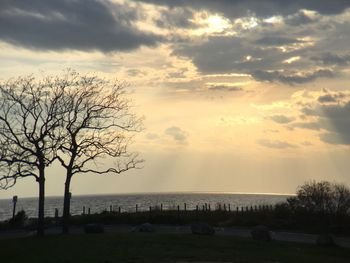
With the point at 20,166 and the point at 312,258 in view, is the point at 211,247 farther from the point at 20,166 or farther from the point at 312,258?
the point at 20,166

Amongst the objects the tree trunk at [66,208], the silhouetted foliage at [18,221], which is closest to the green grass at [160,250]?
the tree trunk at [66,208]

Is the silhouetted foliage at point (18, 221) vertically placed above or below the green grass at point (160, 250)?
above

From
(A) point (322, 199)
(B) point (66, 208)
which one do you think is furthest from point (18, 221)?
(A) point (322, 199)

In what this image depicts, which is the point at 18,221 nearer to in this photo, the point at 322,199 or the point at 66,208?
the point at 66,208

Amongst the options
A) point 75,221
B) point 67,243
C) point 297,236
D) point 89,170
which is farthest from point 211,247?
point 75,221

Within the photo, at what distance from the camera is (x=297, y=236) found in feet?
103

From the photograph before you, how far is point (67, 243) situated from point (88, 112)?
42.3 feet

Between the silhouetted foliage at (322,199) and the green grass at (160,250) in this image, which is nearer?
the green grass at (160,250)

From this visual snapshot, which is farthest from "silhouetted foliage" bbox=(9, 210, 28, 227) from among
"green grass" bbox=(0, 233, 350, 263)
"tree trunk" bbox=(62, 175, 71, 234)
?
"green grass" bbox=(0, 233, 350, 263)

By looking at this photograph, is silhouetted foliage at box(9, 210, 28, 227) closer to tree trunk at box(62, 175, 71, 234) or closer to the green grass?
tree trunk at box(62, 175, 71, 234)

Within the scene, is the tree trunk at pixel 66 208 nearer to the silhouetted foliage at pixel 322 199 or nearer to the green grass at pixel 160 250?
the green grass at pixel 160 250

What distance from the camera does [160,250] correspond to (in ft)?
72.0

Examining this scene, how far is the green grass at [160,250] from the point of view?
1977cm

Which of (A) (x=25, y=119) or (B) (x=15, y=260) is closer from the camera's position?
(B) (x=15, y=260)
